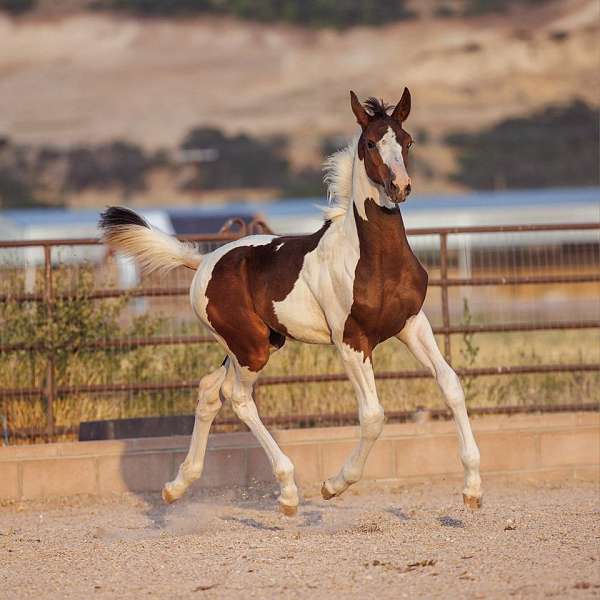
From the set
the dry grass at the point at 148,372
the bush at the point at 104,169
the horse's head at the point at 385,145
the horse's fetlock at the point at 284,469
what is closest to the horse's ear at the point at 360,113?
the horse's head at the point at 385,145

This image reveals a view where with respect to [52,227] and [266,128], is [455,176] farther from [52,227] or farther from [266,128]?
[52,227]

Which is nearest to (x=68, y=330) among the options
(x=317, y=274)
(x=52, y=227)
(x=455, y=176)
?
(x=317, y=274)

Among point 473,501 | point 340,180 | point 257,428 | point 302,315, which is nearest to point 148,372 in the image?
point 257,428

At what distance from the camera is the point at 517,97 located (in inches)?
2785

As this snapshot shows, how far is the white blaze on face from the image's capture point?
19.6 feet

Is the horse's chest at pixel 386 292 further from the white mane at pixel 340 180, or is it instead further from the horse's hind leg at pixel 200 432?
the horse's hind leg at pixel 200 432

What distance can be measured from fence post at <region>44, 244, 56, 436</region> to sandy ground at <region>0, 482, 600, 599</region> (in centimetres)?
88

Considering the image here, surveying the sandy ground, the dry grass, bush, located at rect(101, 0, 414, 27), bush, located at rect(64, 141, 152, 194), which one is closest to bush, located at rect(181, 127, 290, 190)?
bush, located at rect(64, 141, 152, 194)

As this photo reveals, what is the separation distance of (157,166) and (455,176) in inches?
637

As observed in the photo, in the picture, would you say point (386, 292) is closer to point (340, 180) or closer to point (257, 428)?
point (340, 180)

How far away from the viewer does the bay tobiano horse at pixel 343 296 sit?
647 centimetres

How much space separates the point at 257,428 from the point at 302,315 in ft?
2.92

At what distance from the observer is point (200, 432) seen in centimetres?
764

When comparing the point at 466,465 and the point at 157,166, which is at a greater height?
the point at 157,166
